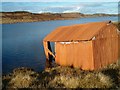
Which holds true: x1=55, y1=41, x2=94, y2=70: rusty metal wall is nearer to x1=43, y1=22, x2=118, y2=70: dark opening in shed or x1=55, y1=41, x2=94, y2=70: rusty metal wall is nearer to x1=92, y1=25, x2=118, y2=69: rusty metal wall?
x1=43, y1=22, x2=118, y2=70: dark opening in shed

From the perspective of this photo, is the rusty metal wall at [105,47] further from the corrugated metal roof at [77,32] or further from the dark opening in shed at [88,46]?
the corrugated metal roof at [77,32]

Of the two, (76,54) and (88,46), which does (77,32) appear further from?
(88,46)

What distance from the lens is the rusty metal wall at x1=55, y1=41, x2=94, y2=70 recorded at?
1828 centimetres

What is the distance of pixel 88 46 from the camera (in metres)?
18.2

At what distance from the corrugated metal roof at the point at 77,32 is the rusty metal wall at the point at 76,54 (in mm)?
367

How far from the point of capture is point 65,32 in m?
22.1

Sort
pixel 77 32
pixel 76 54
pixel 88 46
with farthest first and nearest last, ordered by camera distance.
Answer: pixel 77 32
pixel 76 54
pixel 88 46

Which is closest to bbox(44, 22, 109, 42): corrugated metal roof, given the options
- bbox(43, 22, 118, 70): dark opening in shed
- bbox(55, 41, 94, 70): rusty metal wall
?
bbox(43, 22, 118, 70): dark opening in shed

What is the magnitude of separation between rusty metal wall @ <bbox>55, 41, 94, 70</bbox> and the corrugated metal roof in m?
0.37

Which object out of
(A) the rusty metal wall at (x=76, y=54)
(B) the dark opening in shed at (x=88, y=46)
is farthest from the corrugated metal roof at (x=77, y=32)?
(A) the rusty metal wall at (x=76, y=54)

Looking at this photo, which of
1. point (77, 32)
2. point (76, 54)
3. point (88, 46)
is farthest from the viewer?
point (77, 32)

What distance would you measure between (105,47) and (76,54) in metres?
2.10

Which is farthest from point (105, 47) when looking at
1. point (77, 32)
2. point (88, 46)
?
point (77, 32)

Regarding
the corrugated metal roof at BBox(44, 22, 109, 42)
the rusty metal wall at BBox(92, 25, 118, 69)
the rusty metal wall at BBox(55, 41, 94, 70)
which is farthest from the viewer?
the corrugated metal roof at BBox(44, 22, 109, 42)
